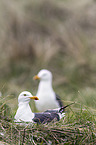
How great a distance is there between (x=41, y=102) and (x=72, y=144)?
3.00m

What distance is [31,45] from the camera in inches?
511

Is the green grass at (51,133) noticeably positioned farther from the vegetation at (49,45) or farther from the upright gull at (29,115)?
the vegetation at (49,45)

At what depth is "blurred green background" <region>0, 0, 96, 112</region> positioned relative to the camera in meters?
11.4

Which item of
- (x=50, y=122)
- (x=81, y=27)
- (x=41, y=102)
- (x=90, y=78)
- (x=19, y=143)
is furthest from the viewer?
(x=81, y=27)

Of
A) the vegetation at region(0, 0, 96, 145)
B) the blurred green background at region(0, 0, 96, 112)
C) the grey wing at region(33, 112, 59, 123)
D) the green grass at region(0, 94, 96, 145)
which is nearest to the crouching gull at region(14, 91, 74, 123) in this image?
the grey wing at region(33, 112, 59, 123)

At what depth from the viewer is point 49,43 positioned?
1343cm

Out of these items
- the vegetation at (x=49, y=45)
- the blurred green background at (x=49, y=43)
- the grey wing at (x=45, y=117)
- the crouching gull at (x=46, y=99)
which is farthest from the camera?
the blurred green background at (x=49, y=43)

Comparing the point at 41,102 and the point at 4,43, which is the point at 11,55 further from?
the point at 41,102

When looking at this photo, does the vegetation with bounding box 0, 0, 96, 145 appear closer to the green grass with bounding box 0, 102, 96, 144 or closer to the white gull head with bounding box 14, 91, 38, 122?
the white gull head with bounding box 14, 91, 38, 122

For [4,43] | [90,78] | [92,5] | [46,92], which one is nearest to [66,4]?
[92,5]

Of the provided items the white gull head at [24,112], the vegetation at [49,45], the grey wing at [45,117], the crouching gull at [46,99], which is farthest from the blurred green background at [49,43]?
the grey wing at [45,117]

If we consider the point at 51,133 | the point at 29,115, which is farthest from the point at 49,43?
the point at 51,133

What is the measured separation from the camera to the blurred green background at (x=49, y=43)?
11.4 metres

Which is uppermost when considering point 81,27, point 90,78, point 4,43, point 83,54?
point 81,27
